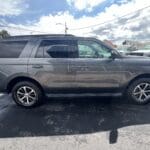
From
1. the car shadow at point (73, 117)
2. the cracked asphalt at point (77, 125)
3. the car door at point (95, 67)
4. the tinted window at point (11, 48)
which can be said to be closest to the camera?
the cracked asphalt at point (77, 125)

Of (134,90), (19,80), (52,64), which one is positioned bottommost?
(134,90)

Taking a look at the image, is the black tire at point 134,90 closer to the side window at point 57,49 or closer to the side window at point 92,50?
the side window at point 92,50

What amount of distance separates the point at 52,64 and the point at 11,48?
1173mm

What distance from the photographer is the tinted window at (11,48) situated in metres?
5.37

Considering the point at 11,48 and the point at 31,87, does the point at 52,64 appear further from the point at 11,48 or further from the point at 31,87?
the point at 11,48

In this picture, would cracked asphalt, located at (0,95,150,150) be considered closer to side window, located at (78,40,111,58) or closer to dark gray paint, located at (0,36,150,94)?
dark gray paint, located at (0,36,150,94)

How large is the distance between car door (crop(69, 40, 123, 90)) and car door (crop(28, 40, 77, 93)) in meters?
0.23

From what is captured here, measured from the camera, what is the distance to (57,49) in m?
5.34

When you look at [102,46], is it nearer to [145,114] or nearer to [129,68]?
[129,68]

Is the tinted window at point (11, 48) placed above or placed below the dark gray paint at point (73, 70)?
above

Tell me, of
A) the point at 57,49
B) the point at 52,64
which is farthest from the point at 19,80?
the point at 57,49

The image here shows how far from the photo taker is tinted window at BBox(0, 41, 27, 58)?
211 inches

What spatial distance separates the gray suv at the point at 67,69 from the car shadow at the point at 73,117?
0.37 meters

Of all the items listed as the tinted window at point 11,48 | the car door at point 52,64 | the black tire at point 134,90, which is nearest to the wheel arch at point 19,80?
the car door at point 52,64
